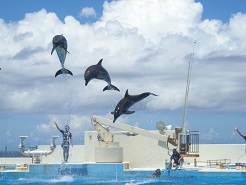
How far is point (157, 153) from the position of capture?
2478cm

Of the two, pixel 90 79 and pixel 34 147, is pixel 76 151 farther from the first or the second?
pixel 90 79

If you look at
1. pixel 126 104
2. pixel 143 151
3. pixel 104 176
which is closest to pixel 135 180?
pixel 104 176

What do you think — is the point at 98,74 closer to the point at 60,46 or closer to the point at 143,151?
the point at 60,46

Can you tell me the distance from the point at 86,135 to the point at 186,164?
16.0 ft

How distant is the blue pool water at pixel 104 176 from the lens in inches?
786

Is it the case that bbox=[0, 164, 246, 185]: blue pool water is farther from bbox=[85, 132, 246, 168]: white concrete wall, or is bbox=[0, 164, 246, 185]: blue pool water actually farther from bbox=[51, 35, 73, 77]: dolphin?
bbox=[51, 35, 73, 77]: dolphin

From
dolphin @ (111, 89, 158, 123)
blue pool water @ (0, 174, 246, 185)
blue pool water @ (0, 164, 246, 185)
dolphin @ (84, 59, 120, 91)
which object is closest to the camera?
dolphin @ (84, 59, 120, 91)

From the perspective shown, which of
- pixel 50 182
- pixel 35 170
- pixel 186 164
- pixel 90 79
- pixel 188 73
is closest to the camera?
pixel 90 79

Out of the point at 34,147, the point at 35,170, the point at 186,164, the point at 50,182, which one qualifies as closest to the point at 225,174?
the point at 186,164

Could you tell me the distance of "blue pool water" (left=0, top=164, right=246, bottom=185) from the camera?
19953 mm

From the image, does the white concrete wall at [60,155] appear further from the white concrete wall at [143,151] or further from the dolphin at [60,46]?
the dolphin at [60,46]

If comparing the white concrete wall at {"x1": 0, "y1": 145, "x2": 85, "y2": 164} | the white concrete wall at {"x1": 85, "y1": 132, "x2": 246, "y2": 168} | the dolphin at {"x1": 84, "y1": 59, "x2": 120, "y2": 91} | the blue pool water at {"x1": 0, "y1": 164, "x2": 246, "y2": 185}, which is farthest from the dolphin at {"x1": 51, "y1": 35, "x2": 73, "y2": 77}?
the white concrete wall at {"x1": 0, "y1": 145, "x2": 85, "y2": 164}

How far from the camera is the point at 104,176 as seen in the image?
22.2 meters

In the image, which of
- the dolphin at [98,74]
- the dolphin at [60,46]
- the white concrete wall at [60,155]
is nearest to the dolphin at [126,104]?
the dolphin at [98,74]
